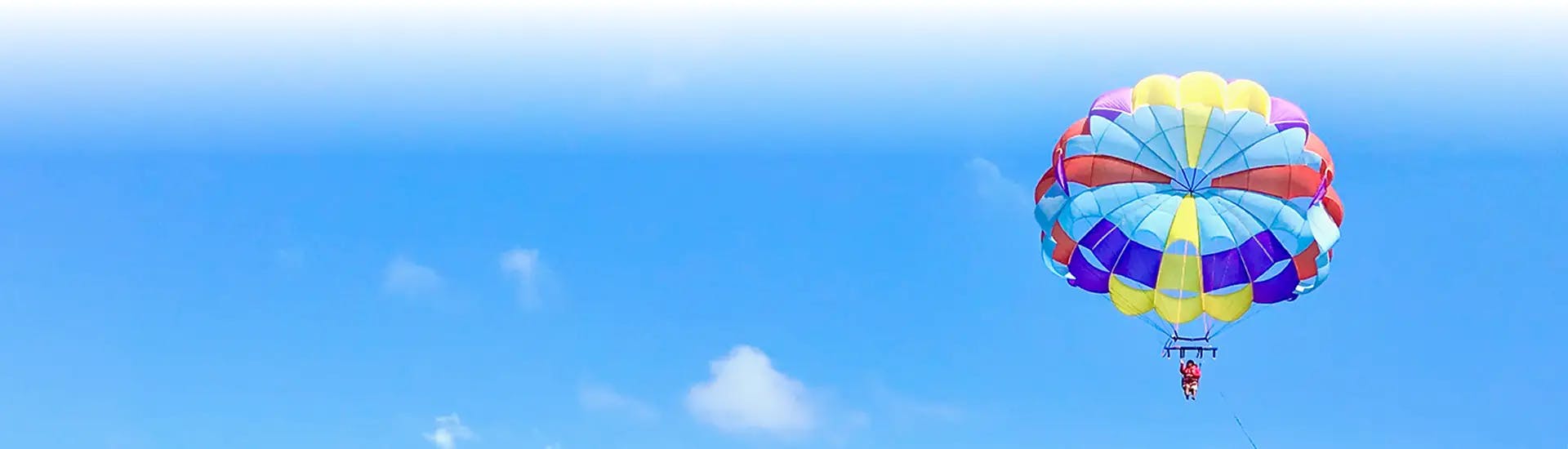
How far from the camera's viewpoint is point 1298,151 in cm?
3206

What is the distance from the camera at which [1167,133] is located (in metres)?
32.8

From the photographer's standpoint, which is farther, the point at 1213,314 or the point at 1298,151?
the point at 1213,314

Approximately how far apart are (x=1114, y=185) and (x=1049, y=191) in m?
1.69

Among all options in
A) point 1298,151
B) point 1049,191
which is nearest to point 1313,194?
point 1298,151

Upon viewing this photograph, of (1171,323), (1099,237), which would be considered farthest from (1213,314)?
(1099,237)

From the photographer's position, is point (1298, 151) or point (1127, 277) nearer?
point (1298, 151)

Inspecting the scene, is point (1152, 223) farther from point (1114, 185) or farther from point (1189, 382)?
point (1189, 382)

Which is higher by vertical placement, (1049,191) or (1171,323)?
(1049,191)

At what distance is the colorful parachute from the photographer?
106 feet

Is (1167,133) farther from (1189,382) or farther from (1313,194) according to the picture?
(1189,382)

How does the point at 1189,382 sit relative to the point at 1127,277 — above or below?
below

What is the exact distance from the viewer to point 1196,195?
3328 centimetres

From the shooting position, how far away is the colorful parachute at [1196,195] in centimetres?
3228

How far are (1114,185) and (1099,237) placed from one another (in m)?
1.32
